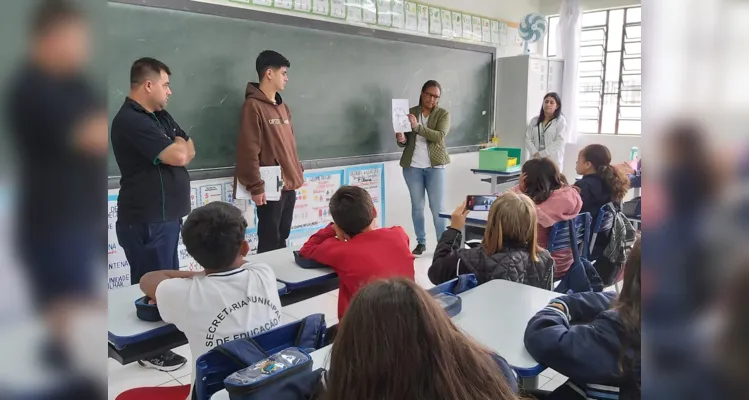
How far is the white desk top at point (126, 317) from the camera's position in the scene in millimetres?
1554

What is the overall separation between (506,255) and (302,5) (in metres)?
2.60

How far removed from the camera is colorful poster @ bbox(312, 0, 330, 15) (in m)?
4.04

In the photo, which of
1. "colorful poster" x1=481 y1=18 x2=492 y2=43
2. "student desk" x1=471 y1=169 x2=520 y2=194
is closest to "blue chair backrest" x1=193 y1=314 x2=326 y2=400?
"student desk" x1=471 y1=169 x2=520 y2=194

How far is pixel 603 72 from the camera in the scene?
6254 millimetres

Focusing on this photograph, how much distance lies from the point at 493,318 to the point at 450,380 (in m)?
0.82

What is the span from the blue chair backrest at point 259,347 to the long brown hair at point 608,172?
212cm

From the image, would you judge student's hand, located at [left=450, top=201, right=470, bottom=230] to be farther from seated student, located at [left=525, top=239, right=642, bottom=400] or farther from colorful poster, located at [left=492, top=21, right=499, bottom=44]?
colorful poster, located at [left=492, top=21, right=499, bottom=44]

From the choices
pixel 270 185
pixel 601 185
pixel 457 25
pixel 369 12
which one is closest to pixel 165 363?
pixel 270 185

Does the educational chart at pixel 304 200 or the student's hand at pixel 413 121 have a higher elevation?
the student's hand at pixel 413 121

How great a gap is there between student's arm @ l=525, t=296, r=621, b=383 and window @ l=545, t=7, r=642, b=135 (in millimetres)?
5275

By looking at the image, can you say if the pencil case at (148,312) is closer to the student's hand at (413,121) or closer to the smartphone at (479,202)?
the smartphone at (479,202)

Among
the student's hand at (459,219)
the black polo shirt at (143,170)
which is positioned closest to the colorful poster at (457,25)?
the student's hand at (459,219)

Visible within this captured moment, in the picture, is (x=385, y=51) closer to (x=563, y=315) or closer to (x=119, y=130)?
(x=119, y=130)

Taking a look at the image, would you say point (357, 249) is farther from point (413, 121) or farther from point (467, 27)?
point (467, 27)
